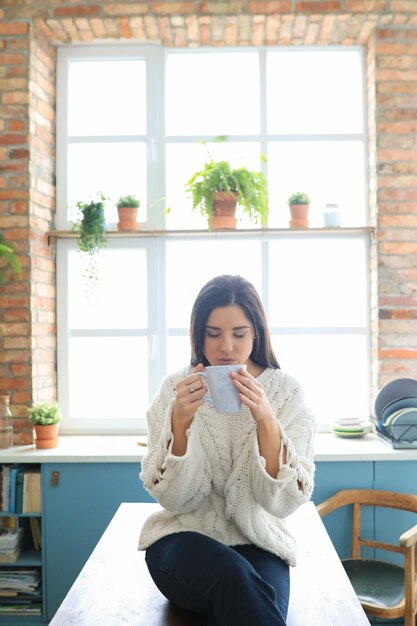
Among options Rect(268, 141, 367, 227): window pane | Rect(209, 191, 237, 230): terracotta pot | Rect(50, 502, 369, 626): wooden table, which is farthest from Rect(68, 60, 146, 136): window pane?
Rect(50, 502, 369, 626): wooden table

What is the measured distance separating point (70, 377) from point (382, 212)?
183cm

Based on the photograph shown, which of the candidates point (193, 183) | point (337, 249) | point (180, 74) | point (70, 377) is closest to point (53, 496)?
point (70, 377)

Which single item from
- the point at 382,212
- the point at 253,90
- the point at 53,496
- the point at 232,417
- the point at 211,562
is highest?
the point at 253,90

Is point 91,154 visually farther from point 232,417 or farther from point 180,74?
point 232,417

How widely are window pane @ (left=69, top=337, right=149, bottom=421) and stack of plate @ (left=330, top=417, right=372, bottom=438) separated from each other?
100cm

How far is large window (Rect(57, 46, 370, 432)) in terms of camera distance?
3461 mm

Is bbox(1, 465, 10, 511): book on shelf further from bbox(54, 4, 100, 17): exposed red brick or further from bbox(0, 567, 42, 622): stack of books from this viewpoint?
bbox(54, 4, 100, 17): exposed red brick

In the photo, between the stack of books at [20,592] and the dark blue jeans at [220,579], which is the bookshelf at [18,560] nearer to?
the stack of books at [20,592]

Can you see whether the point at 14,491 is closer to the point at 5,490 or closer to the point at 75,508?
the point at 5,490

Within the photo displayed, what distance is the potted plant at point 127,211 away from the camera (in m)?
3.37

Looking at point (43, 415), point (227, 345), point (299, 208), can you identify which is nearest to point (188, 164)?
point (299, 208)

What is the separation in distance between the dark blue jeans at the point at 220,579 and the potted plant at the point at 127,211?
2.04 metres

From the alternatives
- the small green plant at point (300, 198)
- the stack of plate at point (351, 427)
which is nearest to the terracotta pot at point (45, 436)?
the stack of plate at point (351, 427)

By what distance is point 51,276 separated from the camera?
345 cm
